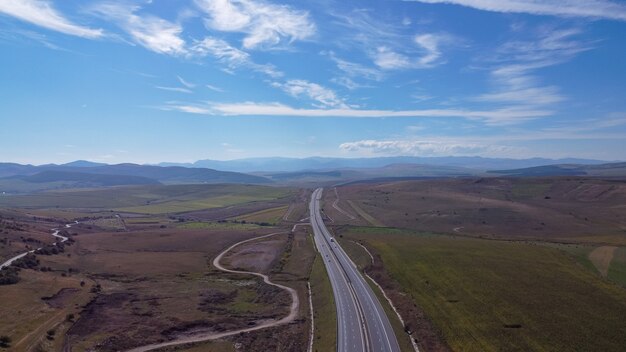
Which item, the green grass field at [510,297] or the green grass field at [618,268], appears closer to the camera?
the green grass field at [510,297]

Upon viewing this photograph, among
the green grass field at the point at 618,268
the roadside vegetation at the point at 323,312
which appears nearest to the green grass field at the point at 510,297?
the green grass field at the point at 618,268

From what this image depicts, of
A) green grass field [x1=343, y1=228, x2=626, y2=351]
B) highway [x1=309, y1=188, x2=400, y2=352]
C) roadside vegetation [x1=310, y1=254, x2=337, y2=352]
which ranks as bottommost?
roadside vegetation [x1=310, y1=254, x2=337, y2=352]

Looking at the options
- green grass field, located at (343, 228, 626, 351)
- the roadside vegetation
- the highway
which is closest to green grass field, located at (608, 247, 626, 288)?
green grass field, located at (343, 228, 626, 351)

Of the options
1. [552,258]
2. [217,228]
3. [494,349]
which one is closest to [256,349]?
[494,349]

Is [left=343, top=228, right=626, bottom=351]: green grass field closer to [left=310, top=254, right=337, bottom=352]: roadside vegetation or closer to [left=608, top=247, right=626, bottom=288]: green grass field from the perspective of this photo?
[left=608, top=247, right=626, bottom=288]: green grass field

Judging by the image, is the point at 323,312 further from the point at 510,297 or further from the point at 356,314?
the point at 510,297

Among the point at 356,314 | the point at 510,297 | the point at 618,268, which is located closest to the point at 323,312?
the point at 356,314

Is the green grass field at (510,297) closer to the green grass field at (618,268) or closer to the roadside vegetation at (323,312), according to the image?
the green grass field at (618,268)
